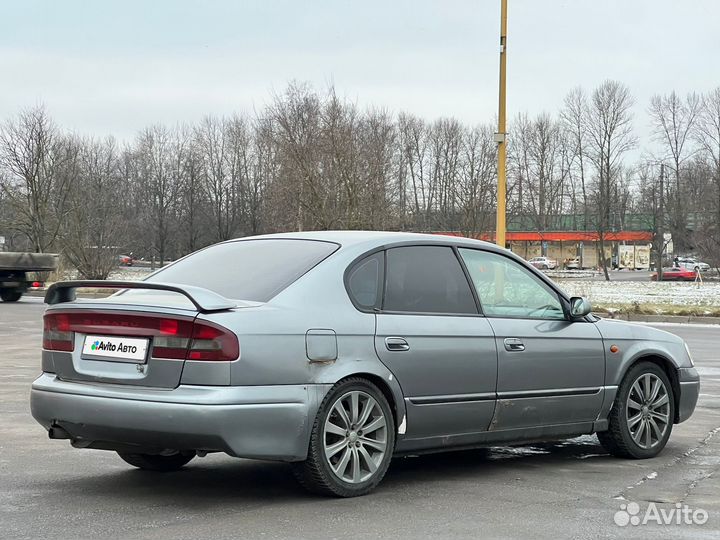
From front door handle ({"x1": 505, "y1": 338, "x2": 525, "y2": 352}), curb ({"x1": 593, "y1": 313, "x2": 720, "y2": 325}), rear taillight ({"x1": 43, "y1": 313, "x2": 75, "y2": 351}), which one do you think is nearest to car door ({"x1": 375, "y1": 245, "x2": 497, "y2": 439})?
front door handle ({"x1": 505, "y1": 338, "x2": 525, "y2": 352})

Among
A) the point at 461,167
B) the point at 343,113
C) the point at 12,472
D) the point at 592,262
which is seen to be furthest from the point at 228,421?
the point at 592,262

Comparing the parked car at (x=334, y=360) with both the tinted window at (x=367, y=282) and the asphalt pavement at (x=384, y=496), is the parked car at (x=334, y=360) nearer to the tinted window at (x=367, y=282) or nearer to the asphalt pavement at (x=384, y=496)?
the tinted window at (x=367, y=282)

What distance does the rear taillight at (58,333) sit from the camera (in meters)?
5.88

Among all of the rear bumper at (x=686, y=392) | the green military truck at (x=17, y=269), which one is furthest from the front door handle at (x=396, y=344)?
the green military truck at (x=17, y=269)

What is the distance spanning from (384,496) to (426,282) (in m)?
1.32

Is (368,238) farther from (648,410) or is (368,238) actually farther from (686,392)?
(686,392)

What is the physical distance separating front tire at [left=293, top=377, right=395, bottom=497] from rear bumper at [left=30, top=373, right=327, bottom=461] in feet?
0.36

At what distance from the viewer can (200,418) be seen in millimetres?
5234

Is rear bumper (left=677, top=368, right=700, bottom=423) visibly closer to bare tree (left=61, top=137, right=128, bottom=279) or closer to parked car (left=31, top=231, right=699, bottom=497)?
parked car (left=31, top=231, right=699, bottom=497)

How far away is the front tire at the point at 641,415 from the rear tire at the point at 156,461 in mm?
2904

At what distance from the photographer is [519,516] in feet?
17.9

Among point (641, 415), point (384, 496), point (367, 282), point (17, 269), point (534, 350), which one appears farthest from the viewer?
point (17, 269)

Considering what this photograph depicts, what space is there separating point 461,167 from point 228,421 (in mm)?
79796

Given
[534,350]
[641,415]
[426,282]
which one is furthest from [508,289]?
[641,415]
